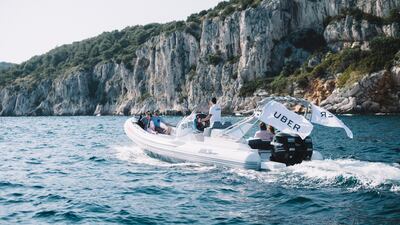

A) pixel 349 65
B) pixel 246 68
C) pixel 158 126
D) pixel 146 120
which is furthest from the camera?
pixel 246 68

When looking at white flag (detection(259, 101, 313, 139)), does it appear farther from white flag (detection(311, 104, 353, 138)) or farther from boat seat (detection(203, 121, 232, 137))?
boat seat (detection(203, 121, 232, 137))

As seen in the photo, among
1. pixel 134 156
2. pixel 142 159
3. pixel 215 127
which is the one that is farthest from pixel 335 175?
pixel 134 156

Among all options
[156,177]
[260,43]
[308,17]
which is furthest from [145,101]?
[156,177]

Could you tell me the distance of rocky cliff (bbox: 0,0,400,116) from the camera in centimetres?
6786

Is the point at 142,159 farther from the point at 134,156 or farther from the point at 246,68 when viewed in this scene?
the point at 246,68

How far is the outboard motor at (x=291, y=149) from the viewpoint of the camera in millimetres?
14844

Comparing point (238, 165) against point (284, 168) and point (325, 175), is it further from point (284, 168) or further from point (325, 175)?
point (325, 175)

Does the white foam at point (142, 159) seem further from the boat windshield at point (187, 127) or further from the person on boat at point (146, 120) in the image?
Answer: the boat windshield at point (187, 127)

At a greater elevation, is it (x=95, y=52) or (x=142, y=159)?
(x=95, y=52)

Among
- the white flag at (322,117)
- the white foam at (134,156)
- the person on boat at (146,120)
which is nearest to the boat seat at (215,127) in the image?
the white foam at (134,156)

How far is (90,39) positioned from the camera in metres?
164

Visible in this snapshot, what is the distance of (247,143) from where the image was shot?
53.4 ft

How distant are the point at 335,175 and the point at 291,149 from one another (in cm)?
226

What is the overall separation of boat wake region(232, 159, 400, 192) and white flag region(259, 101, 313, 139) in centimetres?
112
